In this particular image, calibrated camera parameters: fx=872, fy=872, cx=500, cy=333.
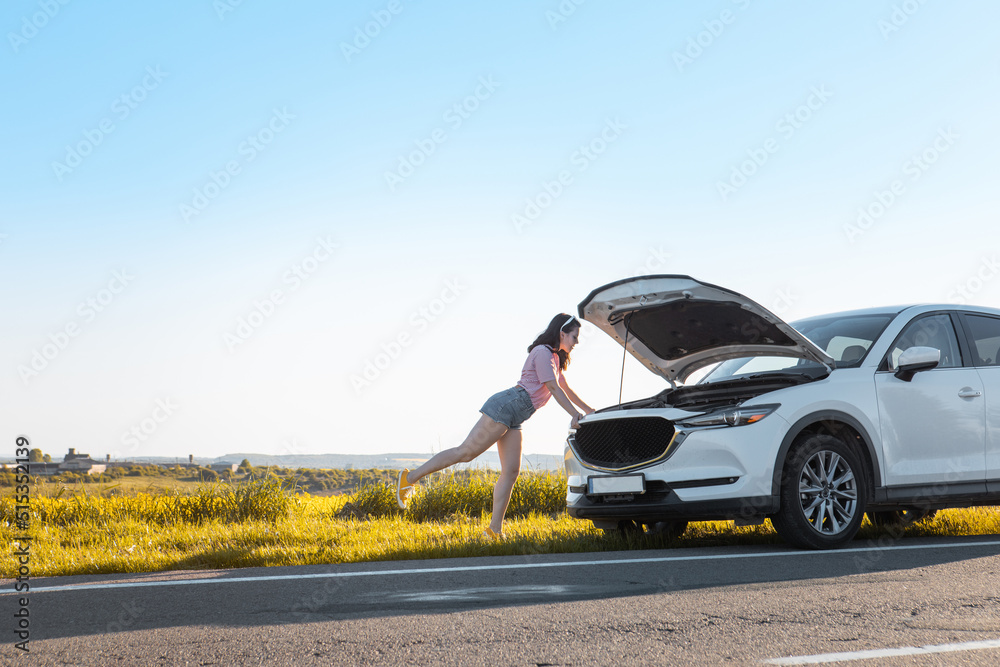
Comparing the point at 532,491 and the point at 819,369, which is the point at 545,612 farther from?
the point at 532,491

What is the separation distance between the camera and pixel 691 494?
21.5 ft

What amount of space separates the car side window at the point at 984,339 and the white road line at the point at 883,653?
458cm

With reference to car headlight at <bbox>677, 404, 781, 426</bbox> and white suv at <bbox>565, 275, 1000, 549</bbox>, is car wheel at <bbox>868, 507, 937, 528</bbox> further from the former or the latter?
car headlight at <bbox>677, 404, 781, 426</bbox>

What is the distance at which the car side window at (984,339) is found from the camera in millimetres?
7695

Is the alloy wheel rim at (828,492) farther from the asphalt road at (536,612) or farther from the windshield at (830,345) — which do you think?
the windshield at (830,345)

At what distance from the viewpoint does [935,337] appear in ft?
25.1

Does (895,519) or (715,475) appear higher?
(715,475)

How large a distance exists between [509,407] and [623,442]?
1.30m

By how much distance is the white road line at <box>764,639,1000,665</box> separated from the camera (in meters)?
3.48

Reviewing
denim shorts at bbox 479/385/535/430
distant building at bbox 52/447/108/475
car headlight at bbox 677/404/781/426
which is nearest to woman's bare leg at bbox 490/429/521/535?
denim shorts at bbox 479/385/535/430

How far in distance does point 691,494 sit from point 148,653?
159 inches

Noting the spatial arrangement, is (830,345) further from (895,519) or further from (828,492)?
(895,519)

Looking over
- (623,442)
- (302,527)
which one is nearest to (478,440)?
(623,442)

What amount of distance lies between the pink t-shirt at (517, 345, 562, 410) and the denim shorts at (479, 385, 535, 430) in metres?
0.07
